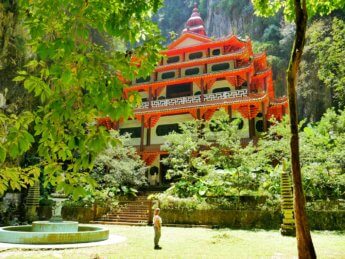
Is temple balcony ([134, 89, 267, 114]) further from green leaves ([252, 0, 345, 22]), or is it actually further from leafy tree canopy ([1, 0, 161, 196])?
leafy tree canopy ([1, 0, 161, 196])

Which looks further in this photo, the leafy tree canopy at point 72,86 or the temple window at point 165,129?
the temple window at point 165,129

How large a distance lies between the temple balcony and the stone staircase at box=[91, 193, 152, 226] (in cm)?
891

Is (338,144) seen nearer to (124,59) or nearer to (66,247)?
(66,247)

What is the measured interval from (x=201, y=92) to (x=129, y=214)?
12.2m

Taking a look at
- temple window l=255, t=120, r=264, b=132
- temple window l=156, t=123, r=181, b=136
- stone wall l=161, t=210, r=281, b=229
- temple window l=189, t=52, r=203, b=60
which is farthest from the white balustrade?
stone wall l=161, t=210, r=281, b=229

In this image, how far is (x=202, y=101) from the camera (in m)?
25.2

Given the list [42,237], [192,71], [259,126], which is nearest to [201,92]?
[192,71]

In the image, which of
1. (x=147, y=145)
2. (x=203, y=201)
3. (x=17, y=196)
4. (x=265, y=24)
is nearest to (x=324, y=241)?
(x=203, y=201)

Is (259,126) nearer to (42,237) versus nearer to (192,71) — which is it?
(192,71)

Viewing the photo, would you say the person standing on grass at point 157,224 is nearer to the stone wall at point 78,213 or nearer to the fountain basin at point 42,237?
the fountain basin at point 42,237

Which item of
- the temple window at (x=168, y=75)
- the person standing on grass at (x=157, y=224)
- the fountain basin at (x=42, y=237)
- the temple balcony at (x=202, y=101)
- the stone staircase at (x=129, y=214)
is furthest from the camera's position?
the temple window at (x=168, y=75)

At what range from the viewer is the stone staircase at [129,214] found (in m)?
16.3

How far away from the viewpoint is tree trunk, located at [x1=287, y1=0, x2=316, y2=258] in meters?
5.43

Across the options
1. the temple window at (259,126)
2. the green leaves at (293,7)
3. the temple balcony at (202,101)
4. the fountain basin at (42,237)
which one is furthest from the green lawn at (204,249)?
the temple window at (259,126)
